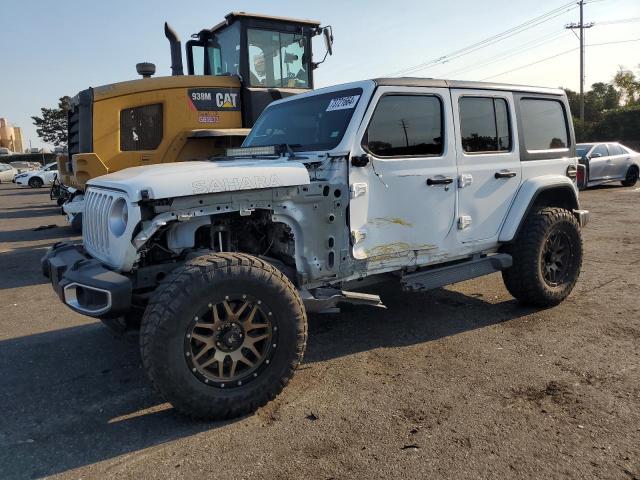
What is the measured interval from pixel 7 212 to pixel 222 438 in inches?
700

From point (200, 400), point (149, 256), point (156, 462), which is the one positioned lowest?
point (156, 462)

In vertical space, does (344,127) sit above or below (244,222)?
above

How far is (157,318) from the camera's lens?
10.1 ft

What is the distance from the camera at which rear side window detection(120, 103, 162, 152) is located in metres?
8.11

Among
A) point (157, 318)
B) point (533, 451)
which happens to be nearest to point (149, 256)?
point (157, 318)

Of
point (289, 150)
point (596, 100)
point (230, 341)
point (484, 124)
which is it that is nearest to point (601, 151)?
point (484, 124)

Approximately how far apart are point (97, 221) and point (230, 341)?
53.8 inches

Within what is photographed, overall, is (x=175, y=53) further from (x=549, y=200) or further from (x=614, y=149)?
(x=614, y=149)

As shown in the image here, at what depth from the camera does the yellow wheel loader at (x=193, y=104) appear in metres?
8.03

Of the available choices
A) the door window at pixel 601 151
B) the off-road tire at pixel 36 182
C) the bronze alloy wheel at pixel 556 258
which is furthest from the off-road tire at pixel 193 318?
the off-road tire at pixel 36 182

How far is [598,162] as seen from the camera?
16.5 m

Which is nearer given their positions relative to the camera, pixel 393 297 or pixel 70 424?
pixel 70 424

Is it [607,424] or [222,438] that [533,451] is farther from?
[222,438]

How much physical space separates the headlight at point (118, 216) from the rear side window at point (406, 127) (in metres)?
1.85
